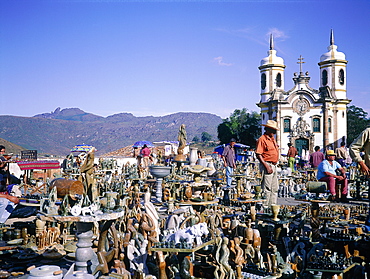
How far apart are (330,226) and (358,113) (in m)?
55.9

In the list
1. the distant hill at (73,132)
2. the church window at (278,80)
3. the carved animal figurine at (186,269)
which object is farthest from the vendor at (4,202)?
the distant hill at (73,132)

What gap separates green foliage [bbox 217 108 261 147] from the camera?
50500mm

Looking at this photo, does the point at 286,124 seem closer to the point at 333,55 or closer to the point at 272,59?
the point at 272,59

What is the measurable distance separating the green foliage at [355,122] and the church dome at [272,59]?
53.3ft

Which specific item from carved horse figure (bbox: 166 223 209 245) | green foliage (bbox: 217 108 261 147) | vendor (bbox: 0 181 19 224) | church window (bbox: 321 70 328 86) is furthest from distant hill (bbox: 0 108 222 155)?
carved horse figure (bbox: 166 223 209 245)

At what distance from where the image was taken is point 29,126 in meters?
82.4

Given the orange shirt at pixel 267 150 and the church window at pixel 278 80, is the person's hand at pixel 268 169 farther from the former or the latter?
the church window at pixel 278 80

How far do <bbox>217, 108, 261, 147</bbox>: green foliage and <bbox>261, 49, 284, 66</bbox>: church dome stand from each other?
8.31 meters

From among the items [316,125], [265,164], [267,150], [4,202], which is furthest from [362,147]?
[316,125]

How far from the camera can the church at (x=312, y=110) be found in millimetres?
41406

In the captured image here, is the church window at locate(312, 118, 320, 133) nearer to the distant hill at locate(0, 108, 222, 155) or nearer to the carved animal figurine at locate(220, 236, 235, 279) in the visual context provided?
the distant hill at locate(0, 108, 222, 155)

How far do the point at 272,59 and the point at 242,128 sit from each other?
1088 centimetres

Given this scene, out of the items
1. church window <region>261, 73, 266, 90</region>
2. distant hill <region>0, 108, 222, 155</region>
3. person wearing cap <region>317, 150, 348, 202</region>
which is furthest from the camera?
distant hill <region>0, 108, 222, 155</region>

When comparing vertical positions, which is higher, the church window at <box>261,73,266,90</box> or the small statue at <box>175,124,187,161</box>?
the church window at <box>261,73,266,90</box>
